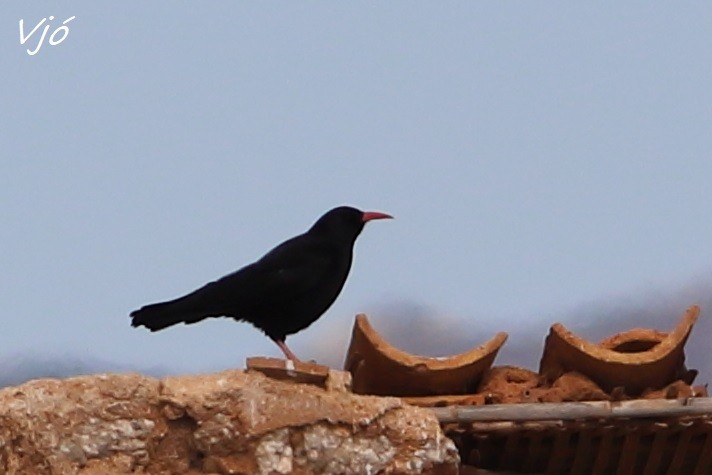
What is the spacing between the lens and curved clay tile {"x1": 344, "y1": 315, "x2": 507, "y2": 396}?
505 centimetres

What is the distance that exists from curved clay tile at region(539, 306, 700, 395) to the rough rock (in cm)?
76

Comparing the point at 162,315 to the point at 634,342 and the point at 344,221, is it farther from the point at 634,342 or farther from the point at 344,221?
the point at 634,342

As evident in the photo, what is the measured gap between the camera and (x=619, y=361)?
5.10 m

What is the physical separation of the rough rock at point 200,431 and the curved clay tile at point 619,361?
76 centimetres

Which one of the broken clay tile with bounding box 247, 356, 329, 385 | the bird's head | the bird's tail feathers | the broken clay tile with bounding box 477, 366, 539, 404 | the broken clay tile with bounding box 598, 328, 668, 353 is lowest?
the broken clay tile with bounding box 477, 366, 539, 404

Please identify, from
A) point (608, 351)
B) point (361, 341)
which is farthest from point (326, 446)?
point (608, 351)

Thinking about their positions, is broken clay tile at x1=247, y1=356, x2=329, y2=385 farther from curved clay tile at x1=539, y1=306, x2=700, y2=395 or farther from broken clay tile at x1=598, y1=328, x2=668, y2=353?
broken clay tile at x1=598, y1=328, x2=668, y2=353

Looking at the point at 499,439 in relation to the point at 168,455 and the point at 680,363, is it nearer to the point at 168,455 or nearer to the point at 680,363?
the point at 680,363

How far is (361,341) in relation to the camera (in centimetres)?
511

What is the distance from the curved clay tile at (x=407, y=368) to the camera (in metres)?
5.05

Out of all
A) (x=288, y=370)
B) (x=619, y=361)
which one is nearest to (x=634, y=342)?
(x=619, y=361)

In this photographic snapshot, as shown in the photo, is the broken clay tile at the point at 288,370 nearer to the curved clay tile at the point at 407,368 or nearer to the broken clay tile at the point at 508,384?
the curved clay tile at the point at 407,368

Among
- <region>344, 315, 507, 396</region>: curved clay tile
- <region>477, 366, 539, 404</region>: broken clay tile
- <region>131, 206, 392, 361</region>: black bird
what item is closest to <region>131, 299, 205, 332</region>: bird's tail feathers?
<region>131, 206, 392, 361</region>: black bird

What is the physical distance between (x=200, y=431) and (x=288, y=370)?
0.36 metres
